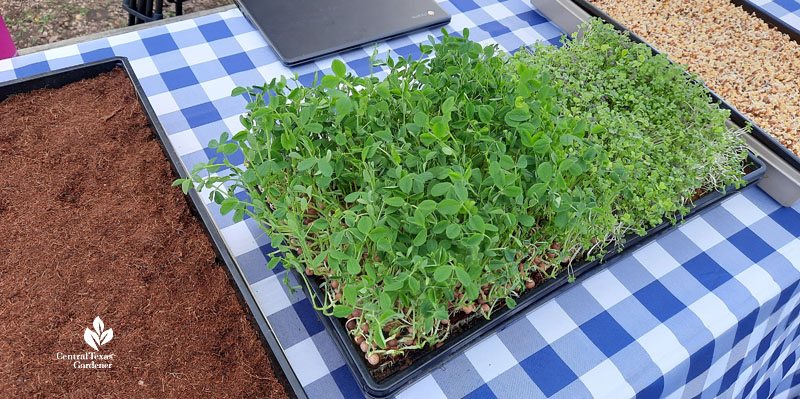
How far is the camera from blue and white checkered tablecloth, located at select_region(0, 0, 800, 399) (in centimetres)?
91

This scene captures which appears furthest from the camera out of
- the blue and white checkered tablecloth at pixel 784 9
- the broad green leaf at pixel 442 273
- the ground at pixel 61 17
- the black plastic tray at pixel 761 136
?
the ground at pixel 61 17

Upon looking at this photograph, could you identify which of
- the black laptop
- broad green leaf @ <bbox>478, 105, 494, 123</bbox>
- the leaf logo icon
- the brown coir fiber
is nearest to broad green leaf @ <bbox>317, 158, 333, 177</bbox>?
broad green leaf @ <bbox>478, 105, 494, 123</bbox>

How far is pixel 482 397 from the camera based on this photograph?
0.89m

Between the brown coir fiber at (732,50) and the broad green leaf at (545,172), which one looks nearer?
the broad green leaf at (545,172)

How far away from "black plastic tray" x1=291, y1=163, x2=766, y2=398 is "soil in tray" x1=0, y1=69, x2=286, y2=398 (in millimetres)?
110

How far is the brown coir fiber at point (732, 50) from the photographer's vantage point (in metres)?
1.25

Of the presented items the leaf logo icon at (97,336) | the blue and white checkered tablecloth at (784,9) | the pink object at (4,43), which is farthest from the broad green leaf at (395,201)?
the blue and white checkered tablecloth at (784,9)

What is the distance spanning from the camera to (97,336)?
83cm

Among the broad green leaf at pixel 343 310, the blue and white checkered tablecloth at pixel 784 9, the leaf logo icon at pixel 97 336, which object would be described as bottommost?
the leaf logo icon at pixel 97 336

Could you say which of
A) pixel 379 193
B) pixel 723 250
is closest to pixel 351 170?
pixel 379 193

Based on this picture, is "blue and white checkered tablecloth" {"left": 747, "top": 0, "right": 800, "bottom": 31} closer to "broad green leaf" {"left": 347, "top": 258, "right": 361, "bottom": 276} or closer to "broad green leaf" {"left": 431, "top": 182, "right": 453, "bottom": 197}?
"broad green leaf" {"left": 431, "top": 182, "right": 453, "bottom": 197}

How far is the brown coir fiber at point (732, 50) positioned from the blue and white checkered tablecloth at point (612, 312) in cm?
20

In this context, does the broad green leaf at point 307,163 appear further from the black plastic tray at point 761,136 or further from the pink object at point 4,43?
the pink object at point 4,43

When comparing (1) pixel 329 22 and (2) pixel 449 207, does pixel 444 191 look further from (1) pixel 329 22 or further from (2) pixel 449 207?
(1) pixel 329 22
